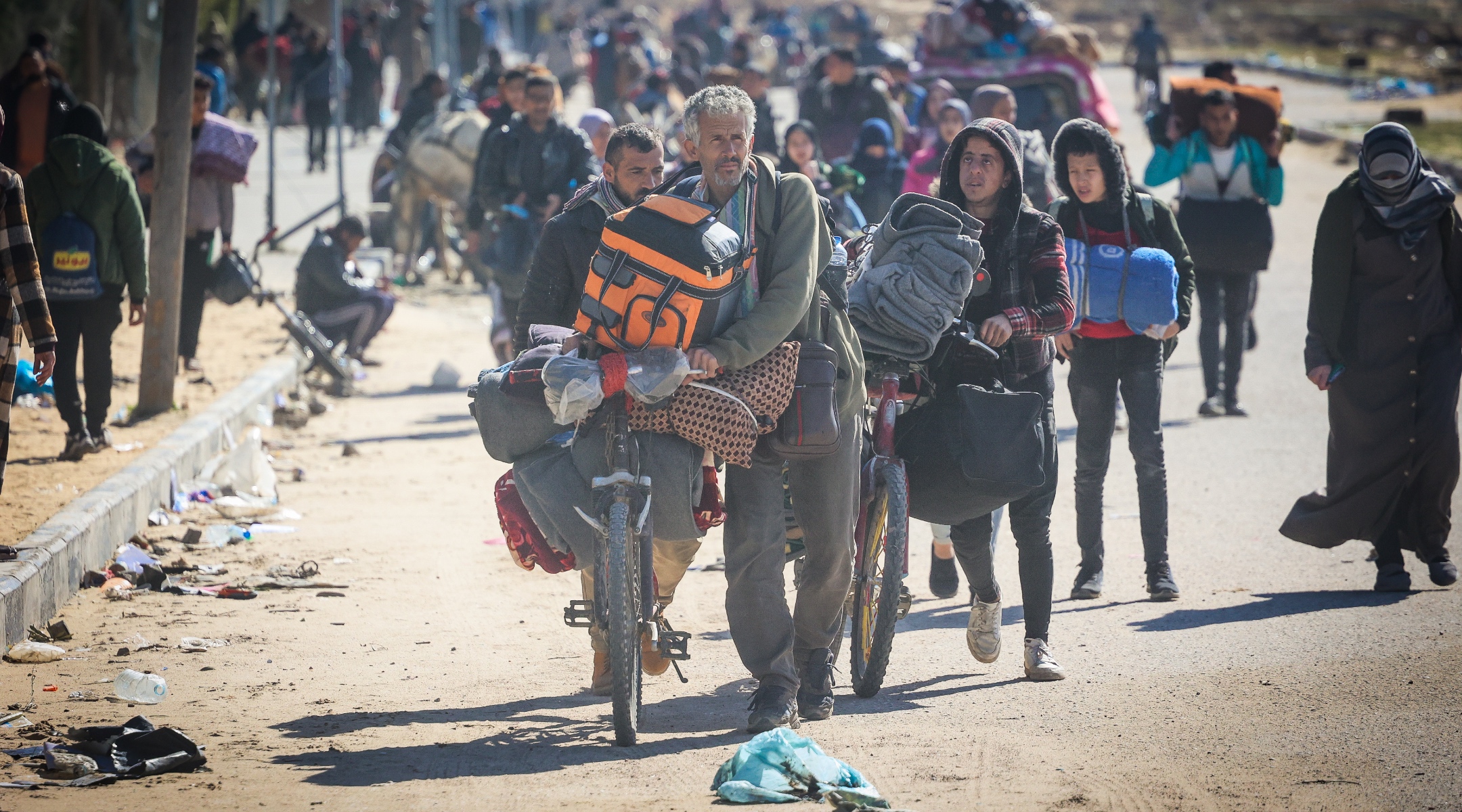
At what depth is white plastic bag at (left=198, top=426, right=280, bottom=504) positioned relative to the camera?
8961mm

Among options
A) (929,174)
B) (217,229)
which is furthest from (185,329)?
(929,174)

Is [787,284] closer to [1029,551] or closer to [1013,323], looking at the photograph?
[1013,323]

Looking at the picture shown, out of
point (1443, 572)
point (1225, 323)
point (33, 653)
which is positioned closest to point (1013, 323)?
Answer: point (1443, 572)

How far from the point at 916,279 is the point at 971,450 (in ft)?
2.05

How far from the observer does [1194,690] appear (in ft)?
18.6

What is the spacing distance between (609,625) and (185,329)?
7835 millimetres

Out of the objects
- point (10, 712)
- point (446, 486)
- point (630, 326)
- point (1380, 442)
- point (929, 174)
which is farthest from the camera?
point (929, 174)

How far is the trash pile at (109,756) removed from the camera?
4562 millimetres

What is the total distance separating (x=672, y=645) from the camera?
509 centimetres

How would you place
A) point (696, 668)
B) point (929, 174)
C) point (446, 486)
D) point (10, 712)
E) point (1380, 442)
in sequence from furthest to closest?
point (929, 174) → point (446, 486) → point (1380, 442) → point (696, 668) → point (10, 712)

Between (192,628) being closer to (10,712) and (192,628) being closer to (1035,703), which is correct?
(10,712)

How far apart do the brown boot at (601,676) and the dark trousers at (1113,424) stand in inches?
97.3

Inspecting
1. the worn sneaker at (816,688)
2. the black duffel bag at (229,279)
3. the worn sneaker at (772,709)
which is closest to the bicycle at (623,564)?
the worn sneaker at (772,709)

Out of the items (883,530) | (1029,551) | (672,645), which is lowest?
(672,645)
